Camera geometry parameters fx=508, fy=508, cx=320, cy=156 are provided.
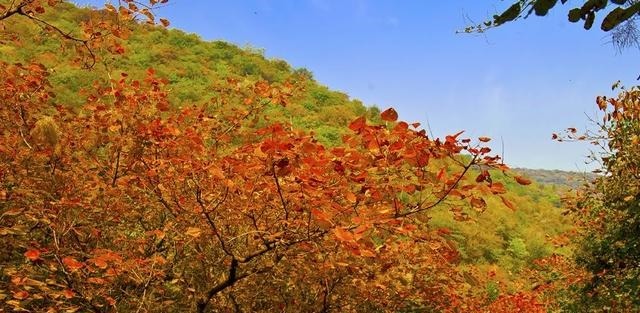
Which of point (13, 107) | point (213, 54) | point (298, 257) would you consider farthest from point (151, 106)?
point (213, 54)

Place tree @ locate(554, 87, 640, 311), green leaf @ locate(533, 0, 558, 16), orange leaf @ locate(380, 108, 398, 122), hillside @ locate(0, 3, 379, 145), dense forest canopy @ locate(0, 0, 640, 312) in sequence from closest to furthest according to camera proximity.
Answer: green leaf @ locate(533, 0, 558, 16) → orange leaf @ locate(380, 108, 398, 122) → dense forest canopy @ locate(0, 0, 640, 312) → tree @ locate(554, 87, 640, 311) → hillside @ locate(0, 3, 379, 145)

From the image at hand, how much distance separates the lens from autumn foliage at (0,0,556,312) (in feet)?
10.4

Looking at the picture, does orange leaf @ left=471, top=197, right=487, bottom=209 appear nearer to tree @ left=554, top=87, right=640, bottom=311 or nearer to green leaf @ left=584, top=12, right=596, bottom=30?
green leaf @ left=584, top=12, right=596, bottom=30

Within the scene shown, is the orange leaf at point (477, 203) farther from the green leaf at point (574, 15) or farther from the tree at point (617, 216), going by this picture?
the tree at point (617, 216)

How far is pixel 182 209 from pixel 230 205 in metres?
0.48

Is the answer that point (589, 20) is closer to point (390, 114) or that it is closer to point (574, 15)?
point (574, 15)

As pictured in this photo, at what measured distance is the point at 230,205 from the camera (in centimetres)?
440

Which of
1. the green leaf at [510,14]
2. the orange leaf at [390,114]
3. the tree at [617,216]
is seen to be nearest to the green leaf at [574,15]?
the green leaf at [510,14]

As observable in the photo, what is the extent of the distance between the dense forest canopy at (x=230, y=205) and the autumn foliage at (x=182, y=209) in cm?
2

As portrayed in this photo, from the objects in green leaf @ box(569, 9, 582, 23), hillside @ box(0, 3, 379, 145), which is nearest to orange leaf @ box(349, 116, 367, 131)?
green leaf @ box(569, 9, 582, 23)

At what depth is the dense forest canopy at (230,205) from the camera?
9.89 feet

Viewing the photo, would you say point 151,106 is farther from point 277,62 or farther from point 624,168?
point 277,62

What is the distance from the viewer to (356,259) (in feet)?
17.6

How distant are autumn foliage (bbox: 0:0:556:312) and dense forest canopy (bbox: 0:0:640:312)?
0.02m
